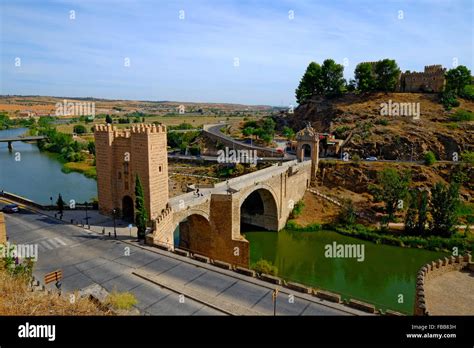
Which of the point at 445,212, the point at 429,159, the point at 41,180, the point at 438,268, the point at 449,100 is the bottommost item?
the point at 445,212

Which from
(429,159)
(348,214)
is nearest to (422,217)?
(348,214)

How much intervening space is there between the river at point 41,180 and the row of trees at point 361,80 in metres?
37.3

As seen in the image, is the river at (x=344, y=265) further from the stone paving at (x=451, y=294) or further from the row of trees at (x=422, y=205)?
the stone paving at (x=451, y=294)

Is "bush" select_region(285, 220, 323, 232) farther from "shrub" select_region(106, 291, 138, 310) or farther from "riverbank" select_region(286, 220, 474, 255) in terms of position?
"shrub" select_region(106, 291, 138, 310)

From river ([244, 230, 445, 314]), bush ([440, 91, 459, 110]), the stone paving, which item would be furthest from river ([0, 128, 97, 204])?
bush ([440, 91, 459, 110])

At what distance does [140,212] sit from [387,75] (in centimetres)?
4816

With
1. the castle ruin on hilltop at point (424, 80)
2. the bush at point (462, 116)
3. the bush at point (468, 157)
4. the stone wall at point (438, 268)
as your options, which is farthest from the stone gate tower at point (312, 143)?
the castle ruin on hilltop at point (424, 80)

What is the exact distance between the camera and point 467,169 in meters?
34.5

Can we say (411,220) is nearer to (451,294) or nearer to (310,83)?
(451,294)

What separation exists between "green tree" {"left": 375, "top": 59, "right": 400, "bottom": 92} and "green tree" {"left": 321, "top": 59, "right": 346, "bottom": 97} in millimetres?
5730

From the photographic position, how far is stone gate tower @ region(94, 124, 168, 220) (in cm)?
1862

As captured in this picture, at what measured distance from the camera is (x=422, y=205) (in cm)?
2788
